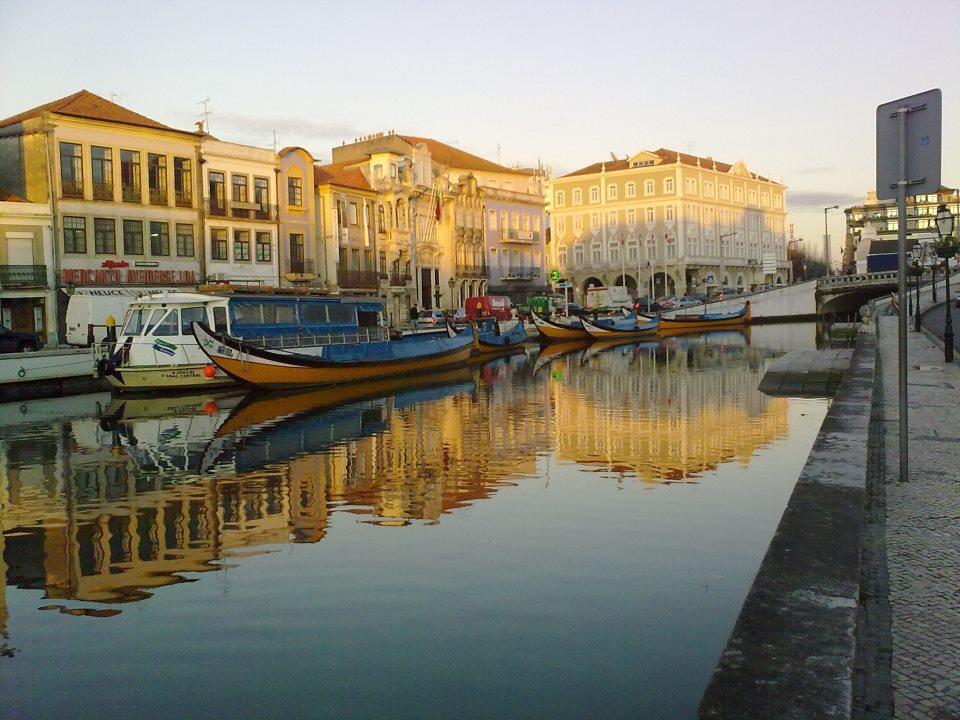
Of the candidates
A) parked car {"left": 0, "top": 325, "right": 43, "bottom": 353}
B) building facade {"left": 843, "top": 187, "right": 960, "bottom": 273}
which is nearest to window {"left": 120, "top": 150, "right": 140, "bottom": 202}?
parked car {"left": 0, "top": 325, "right": 43, "bottom": 353}

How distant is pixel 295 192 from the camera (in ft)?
169

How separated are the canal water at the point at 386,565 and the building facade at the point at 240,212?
29267 millimetres

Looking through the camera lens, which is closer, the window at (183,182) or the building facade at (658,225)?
the window at (183,182)

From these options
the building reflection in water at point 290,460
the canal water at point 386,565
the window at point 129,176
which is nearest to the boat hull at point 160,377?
the building reflection in water at point 290,460

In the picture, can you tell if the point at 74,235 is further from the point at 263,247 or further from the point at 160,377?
the point at 160,377

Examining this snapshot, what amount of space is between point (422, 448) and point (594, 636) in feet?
31.3

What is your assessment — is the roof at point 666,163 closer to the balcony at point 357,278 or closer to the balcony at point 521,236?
the balcony at point 521,236

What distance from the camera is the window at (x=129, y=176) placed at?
4212 cm

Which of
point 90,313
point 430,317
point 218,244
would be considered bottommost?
point 430,317

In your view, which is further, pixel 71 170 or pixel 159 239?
pixel 159 239

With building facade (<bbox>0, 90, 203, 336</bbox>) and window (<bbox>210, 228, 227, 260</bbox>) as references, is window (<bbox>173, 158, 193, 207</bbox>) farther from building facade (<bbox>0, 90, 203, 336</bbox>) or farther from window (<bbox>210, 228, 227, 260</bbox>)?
window (<bbox>210, 228, 227, 260</bbox>)

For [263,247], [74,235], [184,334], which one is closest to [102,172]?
[74,235]

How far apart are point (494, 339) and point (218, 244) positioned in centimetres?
1506

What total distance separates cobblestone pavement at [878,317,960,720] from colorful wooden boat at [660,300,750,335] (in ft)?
181
